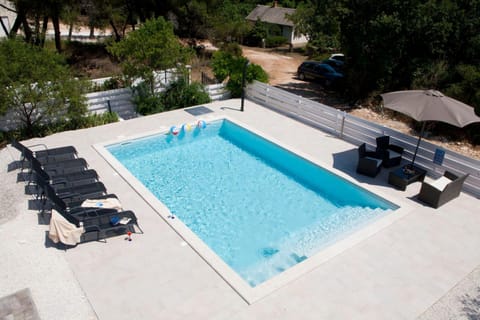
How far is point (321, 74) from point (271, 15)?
1205 inches

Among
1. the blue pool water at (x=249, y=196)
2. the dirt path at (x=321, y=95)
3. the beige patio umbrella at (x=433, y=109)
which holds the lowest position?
the blue pool water at (x=249, y=196)

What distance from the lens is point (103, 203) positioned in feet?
30.3

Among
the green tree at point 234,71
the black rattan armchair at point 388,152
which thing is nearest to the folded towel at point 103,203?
the black rattan armchair at point 388,152

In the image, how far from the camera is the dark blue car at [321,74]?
23547 millimetres

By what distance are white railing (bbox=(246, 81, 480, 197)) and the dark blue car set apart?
7.59 meters

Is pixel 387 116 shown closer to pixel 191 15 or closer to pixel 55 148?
pixel 55 148

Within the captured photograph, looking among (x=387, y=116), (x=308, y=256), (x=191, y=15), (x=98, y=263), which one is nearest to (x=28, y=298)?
(x=98, y=263)

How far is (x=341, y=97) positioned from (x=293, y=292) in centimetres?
1703

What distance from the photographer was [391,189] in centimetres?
1135

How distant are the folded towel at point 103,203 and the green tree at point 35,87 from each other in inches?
225

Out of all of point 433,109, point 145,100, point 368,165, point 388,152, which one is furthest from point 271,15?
point 433,109

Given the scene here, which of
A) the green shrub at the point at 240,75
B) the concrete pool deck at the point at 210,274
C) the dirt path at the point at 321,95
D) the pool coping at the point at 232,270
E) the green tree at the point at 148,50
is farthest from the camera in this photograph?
the green shrub at the point at 240,75

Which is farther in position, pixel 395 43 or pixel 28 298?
pixel 395 43

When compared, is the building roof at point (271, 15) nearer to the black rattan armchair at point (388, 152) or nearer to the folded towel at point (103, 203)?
the black rattan armchair at point (388, 152)
